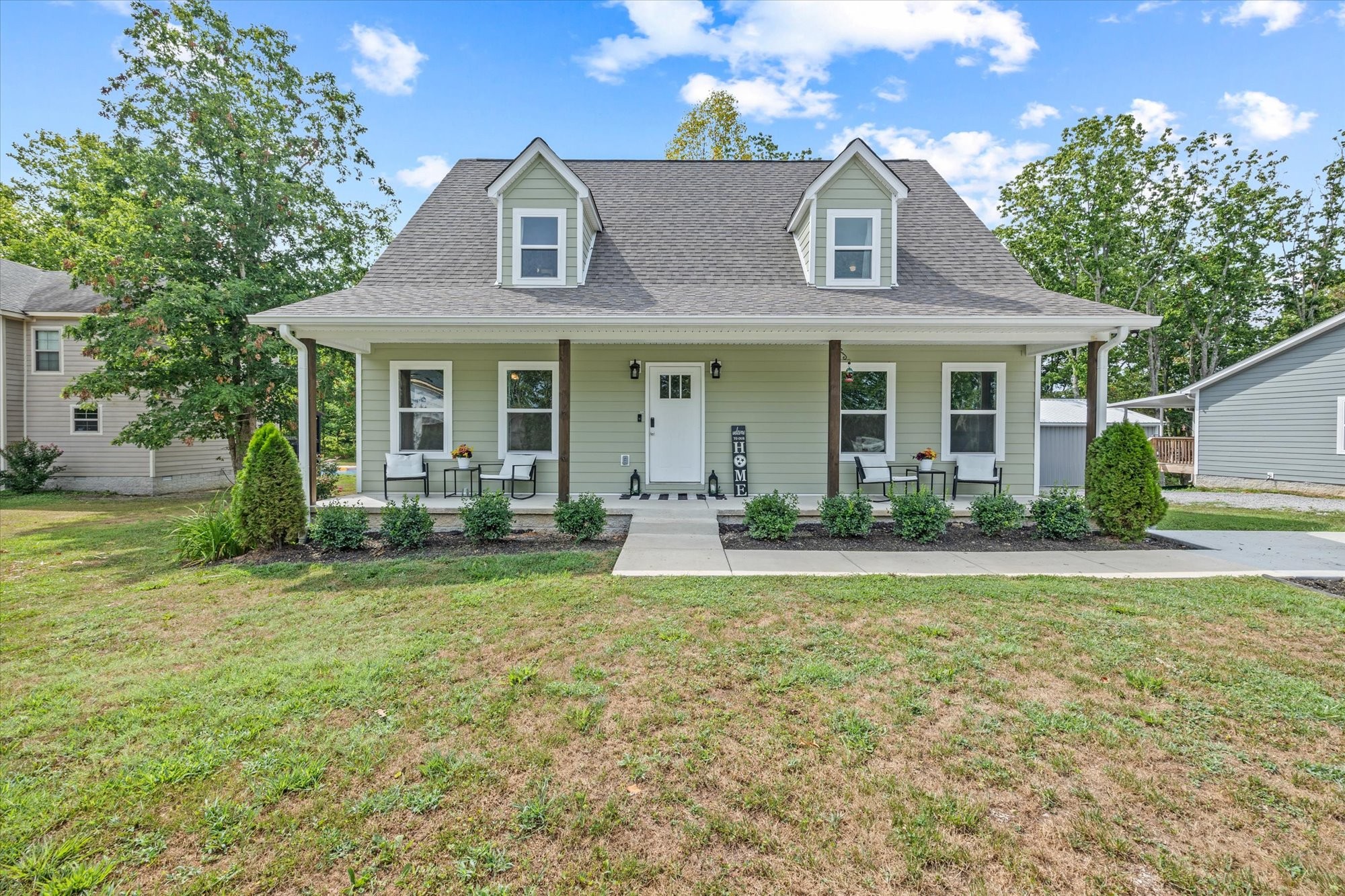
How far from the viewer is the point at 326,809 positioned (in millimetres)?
2158

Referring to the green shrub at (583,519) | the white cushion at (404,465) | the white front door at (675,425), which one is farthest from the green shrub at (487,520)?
the white front door at (675,425)

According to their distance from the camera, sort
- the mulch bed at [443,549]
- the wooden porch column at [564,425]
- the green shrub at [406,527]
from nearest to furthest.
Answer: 1. the mulch bed at [443,549]
2. the green shrub at [406,527]
3. the wooden porch column at [564,425]

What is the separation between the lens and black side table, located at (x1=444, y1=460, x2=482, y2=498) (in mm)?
8961

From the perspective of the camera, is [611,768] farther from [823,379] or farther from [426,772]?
[823,379]

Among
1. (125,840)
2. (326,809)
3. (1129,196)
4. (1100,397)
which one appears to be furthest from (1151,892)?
(1129,196)

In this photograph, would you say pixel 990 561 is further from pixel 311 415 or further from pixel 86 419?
pixel 86 419

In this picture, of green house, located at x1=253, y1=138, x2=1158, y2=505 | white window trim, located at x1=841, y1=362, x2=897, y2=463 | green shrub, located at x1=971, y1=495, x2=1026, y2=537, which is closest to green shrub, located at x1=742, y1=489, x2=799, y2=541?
green house, located at x1=253, y1=138, x2=1158, y2=505

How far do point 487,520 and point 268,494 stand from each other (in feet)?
8.16

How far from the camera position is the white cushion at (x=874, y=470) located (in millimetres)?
8711

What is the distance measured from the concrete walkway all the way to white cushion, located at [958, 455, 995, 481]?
2.46 meters

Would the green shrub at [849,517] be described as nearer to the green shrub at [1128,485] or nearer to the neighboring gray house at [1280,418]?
the green shrub at [1128,485]

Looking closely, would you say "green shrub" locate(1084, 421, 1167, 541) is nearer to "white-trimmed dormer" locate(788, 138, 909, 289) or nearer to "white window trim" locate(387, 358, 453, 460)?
"white-trimmed dormer" locate(788, 138, 909, 289)

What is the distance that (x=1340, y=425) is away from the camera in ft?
43.6

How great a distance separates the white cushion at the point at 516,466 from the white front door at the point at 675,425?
6.48 feet
